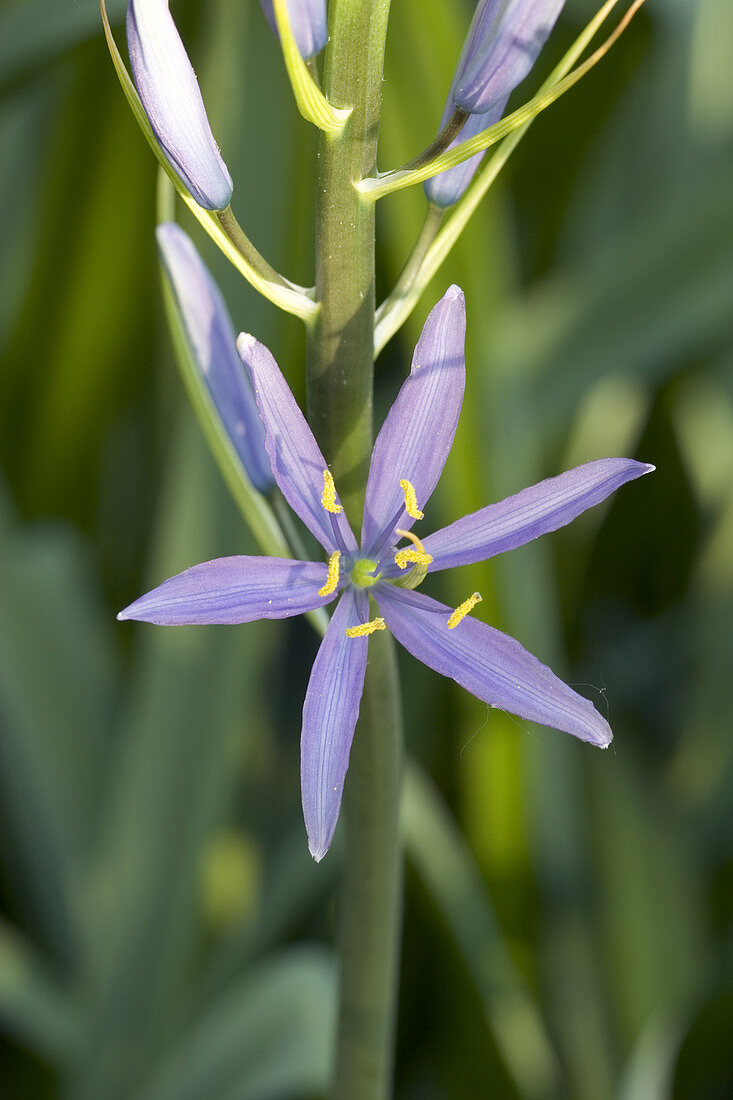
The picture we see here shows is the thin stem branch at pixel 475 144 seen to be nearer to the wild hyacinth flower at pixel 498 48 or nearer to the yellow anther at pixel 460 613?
the wild hyacinth flower at pixel 498 48

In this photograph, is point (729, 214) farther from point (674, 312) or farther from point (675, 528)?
point (675, 528)

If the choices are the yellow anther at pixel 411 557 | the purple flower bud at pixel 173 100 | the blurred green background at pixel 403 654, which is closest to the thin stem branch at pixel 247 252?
the purple flower bud at pixel 173 100

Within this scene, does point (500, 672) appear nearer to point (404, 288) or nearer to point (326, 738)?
point (326, 738)

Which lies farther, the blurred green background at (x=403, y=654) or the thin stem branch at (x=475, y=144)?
the blurred green background at (x=403, y=654)

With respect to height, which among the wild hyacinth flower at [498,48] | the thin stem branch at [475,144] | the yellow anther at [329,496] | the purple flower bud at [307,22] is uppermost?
the purple flower bud at [307,22]

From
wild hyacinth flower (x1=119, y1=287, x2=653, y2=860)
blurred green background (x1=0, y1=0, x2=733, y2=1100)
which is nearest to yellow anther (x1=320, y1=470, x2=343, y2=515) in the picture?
wild hyacinth flower (x1=119, y1=287, x2=653, y2=860)
